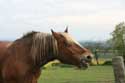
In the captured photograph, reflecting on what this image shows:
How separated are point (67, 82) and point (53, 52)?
47.4 ft

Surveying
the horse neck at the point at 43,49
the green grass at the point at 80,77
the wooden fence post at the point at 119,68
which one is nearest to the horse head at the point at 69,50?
the horse neck at the point at 43,49

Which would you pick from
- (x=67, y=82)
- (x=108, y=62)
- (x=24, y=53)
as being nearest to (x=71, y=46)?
(x=24, y=53)

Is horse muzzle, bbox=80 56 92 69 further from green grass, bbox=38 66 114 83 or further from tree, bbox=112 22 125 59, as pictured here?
tree, bbox=112 22 125 59

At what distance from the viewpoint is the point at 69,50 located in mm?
7008

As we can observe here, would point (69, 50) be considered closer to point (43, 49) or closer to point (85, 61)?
point (85, 61)

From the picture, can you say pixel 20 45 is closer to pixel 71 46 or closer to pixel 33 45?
pixel 33 45

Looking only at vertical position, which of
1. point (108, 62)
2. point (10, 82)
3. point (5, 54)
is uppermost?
point (5, 54)

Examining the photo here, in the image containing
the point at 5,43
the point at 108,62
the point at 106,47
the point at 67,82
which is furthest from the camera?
the point at 106,47

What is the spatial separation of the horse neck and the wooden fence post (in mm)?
2105

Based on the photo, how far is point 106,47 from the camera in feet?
165

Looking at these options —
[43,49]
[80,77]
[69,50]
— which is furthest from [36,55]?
[80,77]

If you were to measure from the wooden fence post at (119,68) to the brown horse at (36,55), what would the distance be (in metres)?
2.01

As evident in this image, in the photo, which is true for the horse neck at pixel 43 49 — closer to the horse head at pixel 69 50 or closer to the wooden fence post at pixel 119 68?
the horse head at pixel 69 50

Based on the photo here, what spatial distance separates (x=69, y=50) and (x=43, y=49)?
0.45 meters
